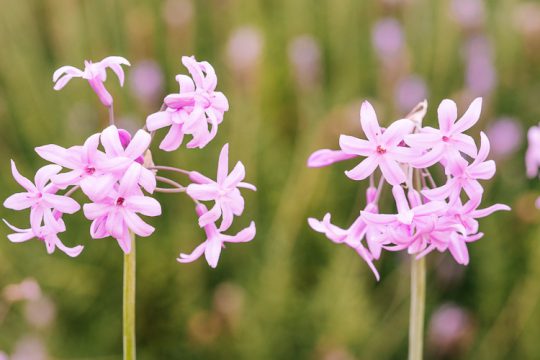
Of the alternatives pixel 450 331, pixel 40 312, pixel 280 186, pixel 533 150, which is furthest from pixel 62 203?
pixel 280 186

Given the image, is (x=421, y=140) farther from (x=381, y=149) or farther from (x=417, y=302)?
(x=417, y=302)

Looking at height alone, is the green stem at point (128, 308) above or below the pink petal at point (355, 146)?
below

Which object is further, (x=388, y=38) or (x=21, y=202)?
(x=388, y=38)

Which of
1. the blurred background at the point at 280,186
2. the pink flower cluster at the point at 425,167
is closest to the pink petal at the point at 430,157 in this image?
the pink flower cluster at the point at 425,167

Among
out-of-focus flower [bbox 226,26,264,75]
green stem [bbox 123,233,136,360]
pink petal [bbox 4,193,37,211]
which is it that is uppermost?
out-of-focus flower [bbox 226,26,264,75]

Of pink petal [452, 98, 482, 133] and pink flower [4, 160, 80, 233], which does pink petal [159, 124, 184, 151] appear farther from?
pink petal [452, 98, 482, 133]

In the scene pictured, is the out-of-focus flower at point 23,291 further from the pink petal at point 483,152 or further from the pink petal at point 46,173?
the pink petal at point 483,152

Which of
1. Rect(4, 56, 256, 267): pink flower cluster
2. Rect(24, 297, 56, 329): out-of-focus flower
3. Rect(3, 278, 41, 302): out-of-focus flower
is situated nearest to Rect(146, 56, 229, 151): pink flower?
Rect(4, 56, 256, 267): pink flower cluster
